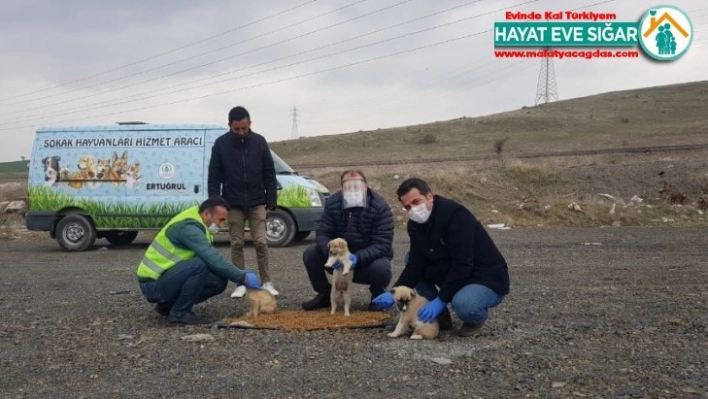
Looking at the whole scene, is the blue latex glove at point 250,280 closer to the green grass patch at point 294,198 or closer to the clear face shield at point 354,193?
the clear face shield at point 354,193

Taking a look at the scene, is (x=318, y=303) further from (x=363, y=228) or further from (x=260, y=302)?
(x=363, y=228)

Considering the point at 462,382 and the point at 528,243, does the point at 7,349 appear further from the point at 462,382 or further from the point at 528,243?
the point at 528,243

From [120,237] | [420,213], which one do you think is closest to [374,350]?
[420,213]

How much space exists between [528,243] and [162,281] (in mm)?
8526

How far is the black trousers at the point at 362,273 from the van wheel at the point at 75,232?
26.6 ft

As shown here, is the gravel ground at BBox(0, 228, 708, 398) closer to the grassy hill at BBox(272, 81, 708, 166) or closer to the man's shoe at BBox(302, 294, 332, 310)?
the man's shoe at BBox(302, 294, 332, 310)

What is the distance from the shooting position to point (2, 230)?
18.0 meters

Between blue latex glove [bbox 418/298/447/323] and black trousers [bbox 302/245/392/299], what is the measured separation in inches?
43.4

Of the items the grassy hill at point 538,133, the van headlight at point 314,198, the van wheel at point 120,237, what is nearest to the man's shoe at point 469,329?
the van headlight at point 314,198

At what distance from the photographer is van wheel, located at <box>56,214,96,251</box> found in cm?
1393

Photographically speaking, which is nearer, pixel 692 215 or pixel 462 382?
pixel 462 382

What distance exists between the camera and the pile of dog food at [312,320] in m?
6.39

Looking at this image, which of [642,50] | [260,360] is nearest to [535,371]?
[260,360]

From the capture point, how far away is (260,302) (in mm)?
6902
